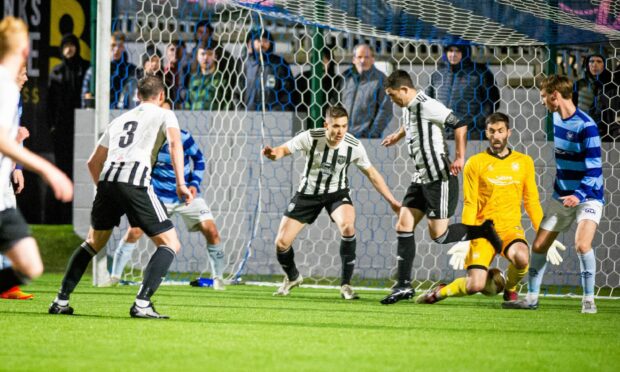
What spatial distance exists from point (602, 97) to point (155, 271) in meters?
5.61

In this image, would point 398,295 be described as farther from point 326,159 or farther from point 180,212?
point 180,212

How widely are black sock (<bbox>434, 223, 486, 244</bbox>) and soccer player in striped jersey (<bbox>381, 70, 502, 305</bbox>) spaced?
29 mm

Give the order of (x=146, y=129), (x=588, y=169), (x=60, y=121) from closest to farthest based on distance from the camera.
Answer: (x=146, y=129), (x=588, y=169), (x=60, y=121)

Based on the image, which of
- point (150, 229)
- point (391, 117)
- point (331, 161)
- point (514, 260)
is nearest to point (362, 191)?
point (391, 117)

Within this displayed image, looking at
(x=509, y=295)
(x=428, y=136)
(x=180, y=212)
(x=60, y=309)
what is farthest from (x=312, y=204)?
(x=60, y=309)

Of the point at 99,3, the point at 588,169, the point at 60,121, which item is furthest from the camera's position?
the point at 60,121

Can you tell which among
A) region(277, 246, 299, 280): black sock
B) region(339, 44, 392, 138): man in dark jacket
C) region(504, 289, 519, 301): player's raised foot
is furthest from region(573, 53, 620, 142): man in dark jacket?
region(277, 246, 299, 280): black sock

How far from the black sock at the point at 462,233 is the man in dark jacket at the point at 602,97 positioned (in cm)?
288

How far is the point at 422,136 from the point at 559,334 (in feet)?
8.78

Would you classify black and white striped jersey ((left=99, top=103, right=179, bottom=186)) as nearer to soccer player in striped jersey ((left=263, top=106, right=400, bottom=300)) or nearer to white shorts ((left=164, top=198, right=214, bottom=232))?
soccer player in striped jersey ((left=263, top=106, right=400, bottom=300))

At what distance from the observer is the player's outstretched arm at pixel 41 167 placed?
15.4ft

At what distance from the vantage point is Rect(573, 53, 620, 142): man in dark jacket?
10.6 meters

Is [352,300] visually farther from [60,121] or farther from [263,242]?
[60,121]

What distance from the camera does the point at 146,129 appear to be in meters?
6.95
